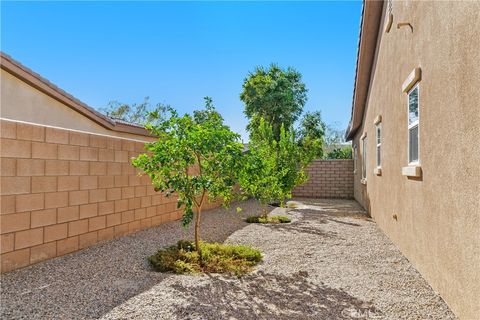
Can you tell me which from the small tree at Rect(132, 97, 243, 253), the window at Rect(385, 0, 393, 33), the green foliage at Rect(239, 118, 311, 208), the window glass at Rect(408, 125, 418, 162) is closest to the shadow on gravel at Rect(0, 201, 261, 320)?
the small tree at Rect(132, 97, 243, 253)

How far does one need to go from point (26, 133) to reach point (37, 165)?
1.49 feet

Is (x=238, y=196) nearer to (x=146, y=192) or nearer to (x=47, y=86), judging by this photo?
(x=146, y=192)

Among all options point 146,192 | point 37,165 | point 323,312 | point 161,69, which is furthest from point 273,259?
point 161,69

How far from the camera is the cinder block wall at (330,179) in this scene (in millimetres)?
16609

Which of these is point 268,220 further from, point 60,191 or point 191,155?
point 60,191

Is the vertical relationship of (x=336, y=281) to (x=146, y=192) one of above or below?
below

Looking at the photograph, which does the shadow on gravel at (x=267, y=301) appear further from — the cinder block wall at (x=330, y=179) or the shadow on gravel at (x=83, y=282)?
the cinder block wall at (x=330, y=179)

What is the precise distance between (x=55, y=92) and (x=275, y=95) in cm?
1508

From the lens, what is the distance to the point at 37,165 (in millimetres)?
4465

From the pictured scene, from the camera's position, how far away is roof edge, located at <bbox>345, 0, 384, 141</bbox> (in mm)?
8586

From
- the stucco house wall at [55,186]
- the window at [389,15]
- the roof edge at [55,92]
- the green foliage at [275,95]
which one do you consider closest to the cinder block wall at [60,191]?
the stucco house wall at [55,186]

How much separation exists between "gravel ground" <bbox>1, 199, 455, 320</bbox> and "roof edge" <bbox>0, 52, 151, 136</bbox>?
2.82 metres

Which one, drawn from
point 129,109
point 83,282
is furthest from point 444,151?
point 129,109

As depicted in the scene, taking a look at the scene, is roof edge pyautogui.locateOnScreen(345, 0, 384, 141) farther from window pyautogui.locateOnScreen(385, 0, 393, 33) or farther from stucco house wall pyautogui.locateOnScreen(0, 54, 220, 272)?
stucco house wall pyautogui.locateOnScreen(0, 54, 220, 272)
